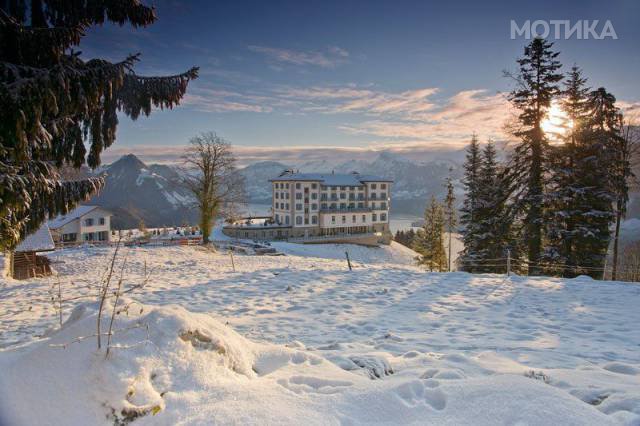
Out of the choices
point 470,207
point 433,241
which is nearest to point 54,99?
point 470,207

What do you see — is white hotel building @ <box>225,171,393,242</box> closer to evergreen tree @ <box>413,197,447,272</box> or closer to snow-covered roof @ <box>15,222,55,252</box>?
evergreen tree @ <box>413,197,447,272</box>

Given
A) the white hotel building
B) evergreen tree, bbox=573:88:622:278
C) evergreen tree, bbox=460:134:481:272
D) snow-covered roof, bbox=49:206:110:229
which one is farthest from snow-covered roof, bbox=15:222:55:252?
the white hotel building

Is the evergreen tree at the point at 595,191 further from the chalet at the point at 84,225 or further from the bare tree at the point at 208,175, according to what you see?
the chalet at the point at 84,225

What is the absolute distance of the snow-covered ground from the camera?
9.70 feet

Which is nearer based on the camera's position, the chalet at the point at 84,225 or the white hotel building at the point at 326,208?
the chalet at the point at 84,225

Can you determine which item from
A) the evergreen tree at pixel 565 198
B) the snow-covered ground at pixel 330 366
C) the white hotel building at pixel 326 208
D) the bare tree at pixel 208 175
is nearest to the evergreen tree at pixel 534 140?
the evergreen tree at pixel 565 198

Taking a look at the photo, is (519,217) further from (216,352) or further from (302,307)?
(216,352)

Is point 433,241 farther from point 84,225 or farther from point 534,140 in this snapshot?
point 84,225

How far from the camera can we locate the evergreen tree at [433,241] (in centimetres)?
3844

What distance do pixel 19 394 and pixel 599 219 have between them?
25354 mm

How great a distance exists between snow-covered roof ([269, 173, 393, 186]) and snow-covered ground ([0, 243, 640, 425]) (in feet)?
194

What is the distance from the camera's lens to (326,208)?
69.4 meters

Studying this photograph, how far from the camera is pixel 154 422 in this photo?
2.91 metres

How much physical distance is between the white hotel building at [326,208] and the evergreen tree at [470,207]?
3628cm
